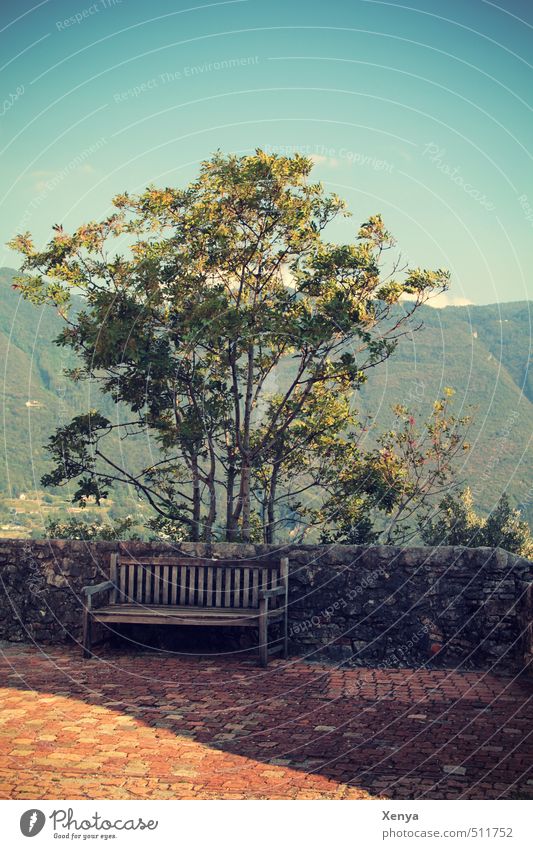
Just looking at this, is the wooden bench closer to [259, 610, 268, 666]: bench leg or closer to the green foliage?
[259, 610, 268, 666]: bench leg

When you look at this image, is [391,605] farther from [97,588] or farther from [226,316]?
[226,316]

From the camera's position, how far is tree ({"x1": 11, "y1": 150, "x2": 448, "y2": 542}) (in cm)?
1248

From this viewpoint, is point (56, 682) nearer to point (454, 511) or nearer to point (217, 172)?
point (217, 172)

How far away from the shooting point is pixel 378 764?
16.9 feet

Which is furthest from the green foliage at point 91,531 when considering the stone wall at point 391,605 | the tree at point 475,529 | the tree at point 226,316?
the tree at point 475,529

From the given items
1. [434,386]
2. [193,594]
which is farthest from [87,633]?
[434,386]

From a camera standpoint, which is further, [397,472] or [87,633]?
[397,472]

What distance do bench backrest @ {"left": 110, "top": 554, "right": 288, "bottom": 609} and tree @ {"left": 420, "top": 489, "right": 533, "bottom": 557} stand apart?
11.0 m

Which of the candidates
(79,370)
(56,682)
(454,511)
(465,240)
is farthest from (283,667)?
(454,511)

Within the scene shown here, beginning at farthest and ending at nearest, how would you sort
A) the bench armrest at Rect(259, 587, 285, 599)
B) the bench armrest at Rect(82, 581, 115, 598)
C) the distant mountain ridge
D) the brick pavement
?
the distant mountain ridge < the bench armrest at Rect(82, 581, 115, 598) < the bench armrest at Rect(259, 587, 285, 599) < the brick pavement

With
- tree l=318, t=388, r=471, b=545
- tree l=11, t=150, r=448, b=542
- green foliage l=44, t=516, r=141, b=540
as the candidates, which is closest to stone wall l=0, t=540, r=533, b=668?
tree l=11, t=150, r=448, b=542

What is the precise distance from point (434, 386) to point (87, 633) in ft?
108

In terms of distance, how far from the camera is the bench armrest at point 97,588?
26.2 ft

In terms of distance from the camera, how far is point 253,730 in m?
5.86
